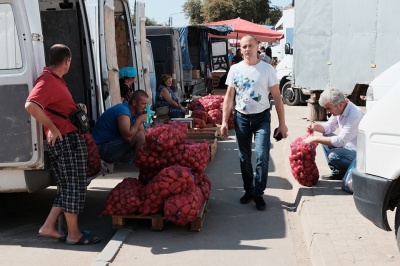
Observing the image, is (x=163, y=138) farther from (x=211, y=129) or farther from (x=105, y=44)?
(x=211, y=129)

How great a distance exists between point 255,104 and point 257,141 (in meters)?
0.43

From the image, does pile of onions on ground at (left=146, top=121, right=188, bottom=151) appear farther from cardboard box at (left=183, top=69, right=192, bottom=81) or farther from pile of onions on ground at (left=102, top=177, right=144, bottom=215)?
cardboard box at (left=183, top=69, right=192, bottom=81)

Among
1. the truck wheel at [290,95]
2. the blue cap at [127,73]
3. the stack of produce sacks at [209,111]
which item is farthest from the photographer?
the truck wheel at [290,95]

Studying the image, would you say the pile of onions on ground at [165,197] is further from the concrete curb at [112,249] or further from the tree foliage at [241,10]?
Result: the tree foliage at [241,10]

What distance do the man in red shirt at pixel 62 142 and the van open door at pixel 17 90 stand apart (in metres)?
0.15

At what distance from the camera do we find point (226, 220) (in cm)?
596

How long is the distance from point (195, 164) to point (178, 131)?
0.40 meters

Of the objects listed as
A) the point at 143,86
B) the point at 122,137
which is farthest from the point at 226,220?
the point at 143,86

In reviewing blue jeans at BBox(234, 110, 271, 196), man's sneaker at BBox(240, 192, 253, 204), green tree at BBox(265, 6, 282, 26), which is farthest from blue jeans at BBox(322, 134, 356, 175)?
green tree at BBox(265, 6, 282, 26)

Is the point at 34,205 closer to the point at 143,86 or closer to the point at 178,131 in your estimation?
the point at 178,131

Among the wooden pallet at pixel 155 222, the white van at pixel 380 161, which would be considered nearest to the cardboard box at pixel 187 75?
the wooden pallet at pixel 155 222

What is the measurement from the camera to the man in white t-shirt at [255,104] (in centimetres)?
611

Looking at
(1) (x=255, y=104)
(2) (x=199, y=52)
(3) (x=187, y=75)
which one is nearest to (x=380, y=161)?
(1) (x=255, y=104)

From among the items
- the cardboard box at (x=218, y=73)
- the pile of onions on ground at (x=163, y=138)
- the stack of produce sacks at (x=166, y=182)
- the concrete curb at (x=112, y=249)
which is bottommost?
the cardboard box at (x=218, y=73)
